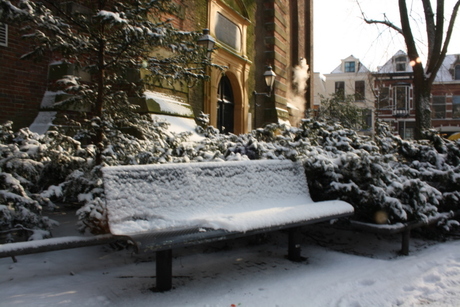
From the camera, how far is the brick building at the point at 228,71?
221 inches

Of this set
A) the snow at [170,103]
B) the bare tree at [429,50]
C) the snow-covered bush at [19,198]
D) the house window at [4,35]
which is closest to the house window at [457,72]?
the bare tree at [429,50]

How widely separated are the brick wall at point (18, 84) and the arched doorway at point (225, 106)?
18.3 feet

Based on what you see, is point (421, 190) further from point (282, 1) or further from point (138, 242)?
Answer: point (282, 1)

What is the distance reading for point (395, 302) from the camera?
2482 millimetres

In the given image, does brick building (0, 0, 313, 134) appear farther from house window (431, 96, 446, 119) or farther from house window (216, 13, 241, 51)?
house window (431, 96, 446, 119)

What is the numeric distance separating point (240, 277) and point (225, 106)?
860cm

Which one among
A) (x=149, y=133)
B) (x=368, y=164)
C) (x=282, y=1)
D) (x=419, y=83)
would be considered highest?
(x=282, y=1)

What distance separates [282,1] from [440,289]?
13102mm

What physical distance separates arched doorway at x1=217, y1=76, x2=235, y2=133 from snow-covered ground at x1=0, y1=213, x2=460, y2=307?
7302 millimetres

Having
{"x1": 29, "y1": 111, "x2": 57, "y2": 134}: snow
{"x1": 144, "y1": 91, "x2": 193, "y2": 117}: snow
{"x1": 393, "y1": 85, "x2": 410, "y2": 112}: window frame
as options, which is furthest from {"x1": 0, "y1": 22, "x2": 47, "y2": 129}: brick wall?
{"x1": 393, "y1": 85, "x2": 410, "y2": 112}: window frame

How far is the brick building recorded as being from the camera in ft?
18.5

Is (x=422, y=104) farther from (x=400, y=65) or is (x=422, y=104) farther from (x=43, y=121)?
(x=400, y=65)

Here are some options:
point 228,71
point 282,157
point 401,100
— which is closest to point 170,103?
point 282,157

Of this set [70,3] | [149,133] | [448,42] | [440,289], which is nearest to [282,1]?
[448,42]
